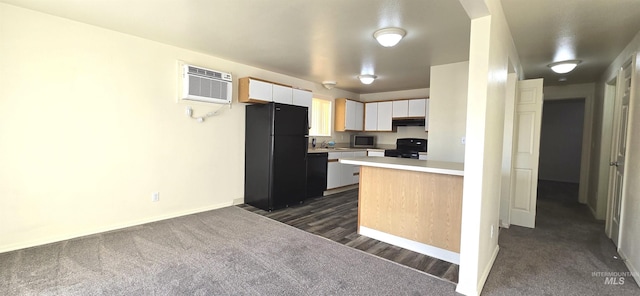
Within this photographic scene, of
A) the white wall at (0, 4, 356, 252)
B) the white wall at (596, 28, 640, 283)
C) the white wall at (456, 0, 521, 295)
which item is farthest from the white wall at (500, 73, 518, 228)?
the white wall at (0, 4, 356, 252)

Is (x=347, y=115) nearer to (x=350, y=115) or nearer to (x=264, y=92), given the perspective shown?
(x=350, y=115)

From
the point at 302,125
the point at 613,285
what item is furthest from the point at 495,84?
the point at 302,125

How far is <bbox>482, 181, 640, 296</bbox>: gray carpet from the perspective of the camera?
2098 mm

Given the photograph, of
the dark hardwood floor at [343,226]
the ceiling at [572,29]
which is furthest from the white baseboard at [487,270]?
the ceiling at [572,29]

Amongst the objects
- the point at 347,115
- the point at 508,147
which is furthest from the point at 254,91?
the point at 508,147

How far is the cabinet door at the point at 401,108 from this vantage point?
573 cm

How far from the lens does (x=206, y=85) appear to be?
3709 millimetres

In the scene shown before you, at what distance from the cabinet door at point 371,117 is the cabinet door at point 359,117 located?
74 mm

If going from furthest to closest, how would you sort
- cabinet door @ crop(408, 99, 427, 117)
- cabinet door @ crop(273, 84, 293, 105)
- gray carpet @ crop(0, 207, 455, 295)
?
1. cabinet door @ crop(408, 99, 427, 117)
2. cabinet door @ crop(273, 84, 293, 105)
3. gray carpet @ crop(0, 207, 455, 295)

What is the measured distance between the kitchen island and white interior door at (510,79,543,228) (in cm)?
152

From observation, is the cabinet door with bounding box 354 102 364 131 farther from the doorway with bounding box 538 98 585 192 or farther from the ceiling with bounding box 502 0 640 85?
the doorway with bounding box 538 98 585 192

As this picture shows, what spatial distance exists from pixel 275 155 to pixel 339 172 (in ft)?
5.88

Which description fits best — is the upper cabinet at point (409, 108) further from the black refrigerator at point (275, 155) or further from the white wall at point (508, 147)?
the black refrigerator at point (275, 155)

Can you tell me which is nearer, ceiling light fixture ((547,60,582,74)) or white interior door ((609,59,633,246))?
white interior door ((609,59,633,246))
